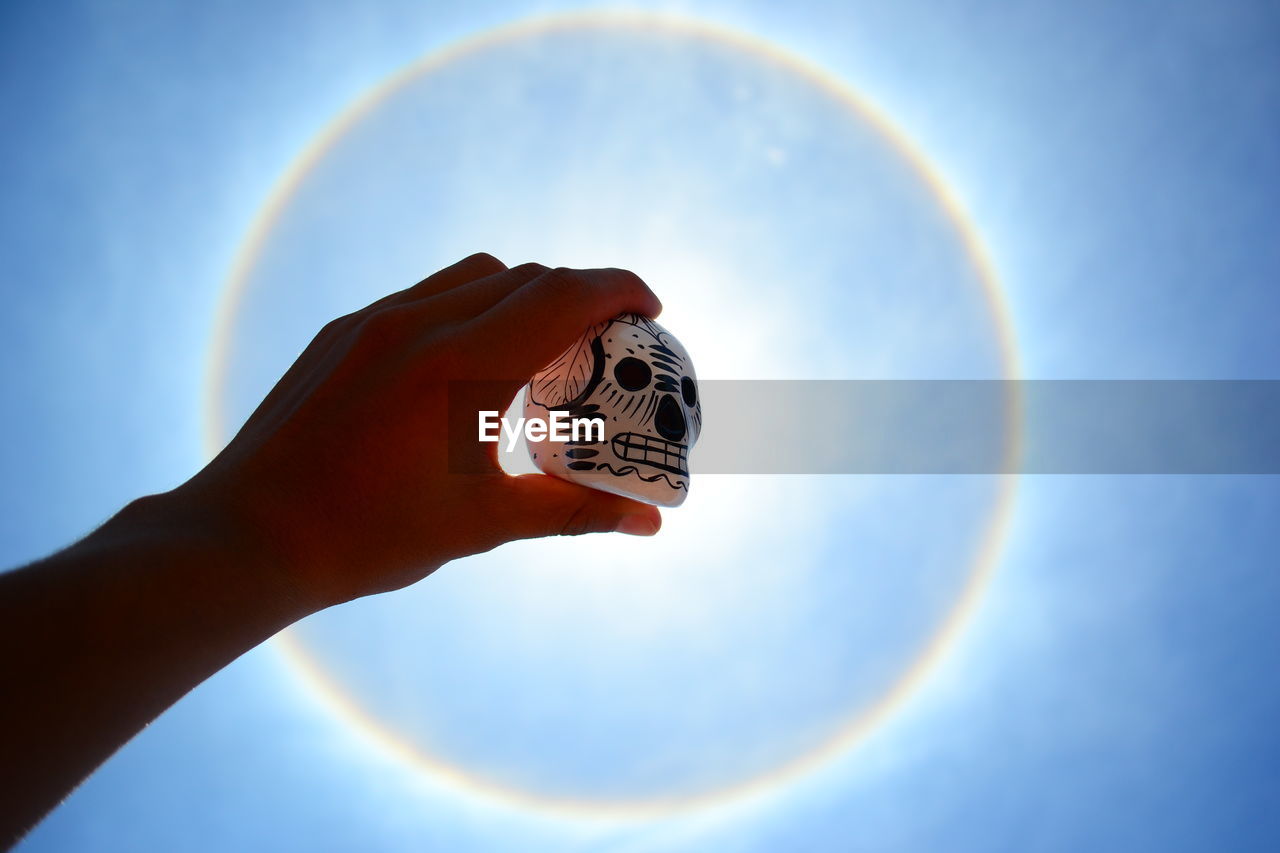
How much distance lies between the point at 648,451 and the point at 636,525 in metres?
0.38

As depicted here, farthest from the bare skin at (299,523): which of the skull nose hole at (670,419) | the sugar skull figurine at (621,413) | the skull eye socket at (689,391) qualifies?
the skull eye socket at (689,391)

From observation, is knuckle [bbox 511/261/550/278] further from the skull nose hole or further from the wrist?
the wrist

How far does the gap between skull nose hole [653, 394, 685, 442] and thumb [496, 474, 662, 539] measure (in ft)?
1.26

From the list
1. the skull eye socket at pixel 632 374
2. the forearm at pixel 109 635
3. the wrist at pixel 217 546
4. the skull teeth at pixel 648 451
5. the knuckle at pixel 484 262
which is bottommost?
the forearm at pixel 109 635

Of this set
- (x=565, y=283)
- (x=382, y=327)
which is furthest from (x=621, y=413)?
(x=382, y=327)

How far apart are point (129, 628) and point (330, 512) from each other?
0.58 m

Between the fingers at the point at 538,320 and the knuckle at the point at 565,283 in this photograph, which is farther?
the knuckle at the point at 565,283

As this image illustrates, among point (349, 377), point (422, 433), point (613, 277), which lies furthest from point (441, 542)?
point (613, 277)

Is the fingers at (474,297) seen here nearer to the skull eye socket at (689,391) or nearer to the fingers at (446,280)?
the fingers at (446,280)

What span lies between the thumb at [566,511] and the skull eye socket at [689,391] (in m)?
0.64

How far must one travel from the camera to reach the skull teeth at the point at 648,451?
3.20 meters

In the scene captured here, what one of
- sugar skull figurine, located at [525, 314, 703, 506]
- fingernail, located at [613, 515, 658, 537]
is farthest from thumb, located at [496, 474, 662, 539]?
sugar skull figurine, located at [525, 314, 703, 506]

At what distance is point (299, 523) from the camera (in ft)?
6.06

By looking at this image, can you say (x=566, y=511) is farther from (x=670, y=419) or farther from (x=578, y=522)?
(x=670, y=419)
